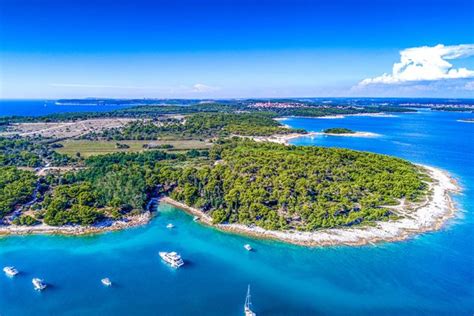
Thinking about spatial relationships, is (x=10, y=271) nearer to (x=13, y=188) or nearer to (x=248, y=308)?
(x=13, y=188)

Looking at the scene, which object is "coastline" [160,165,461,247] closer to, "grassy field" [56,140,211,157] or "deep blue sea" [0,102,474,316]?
"deep blue sea" [0,102,474,316]

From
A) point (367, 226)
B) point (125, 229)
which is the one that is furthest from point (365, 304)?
point (125, 229)

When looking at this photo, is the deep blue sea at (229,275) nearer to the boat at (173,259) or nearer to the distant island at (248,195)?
the boat at (173,259)

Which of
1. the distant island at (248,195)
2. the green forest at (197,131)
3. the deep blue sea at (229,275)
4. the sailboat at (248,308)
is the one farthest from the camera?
the green forest at (197,131)

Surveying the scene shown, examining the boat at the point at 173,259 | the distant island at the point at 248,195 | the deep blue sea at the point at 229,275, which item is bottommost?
the deep blue sea at the point at 229,275

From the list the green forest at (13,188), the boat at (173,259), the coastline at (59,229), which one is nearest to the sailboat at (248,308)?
the boat at (173,259)

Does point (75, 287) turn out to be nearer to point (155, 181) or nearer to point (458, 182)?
point (155, 181)

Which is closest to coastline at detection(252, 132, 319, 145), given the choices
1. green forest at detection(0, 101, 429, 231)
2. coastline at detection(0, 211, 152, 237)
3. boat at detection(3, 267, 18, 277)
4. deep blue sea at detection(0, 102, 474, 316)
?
green forest at detection(0, 101, 429, 231)
